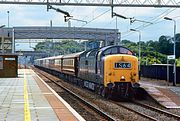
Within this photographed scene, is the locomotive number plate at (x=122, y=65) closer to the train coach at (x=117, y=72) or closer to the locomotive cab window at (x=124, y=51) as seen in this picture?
the train coach at (x=117, y=72)

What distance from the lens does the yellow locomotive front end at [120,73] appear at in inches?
961

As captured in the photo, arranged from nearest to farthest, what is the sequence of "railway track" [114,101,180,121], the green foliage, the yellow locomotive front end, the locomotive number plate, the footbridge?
"railway track" [114,101,180,121] < the yellow locomotive front end < the locomotive number plate < the footbridge < the green foliage

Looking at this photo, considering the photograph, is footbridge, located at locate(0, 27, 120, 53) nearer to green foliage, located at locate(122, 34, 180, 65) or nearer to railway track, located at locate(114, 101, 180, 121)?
green foliage, located at locate(122, 34, 180, 65)

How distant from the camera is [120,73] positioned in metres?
24.5

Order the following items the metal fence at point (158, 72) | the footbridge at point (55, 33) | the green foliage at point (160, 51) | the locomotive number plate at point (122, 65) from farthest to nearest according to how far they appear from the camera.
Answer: the green foliage at point (160, 51)
the footbridge at point (55, 33)
the metal fence at point (158, 72)
the locomotive number plate at point (122, 65)

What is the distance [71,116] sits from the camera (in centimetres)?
1557

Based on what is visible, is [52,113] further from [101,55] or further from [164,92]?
[164,92]

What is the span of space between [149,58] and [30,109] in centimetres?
6676

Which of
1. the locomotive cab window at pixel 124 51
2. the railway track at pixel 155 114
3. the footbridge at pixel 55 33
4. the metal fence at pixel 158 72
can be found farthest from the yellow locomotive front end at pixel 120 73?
the footbridge at pixel 55 33

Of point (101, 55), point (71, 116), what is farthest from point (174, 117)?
point (101, 55)

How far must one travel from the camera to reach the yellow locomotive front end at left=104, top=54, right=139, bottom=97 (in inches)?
961

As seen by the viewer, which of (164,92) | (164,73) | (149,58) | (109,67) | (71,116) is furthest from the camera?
(149,58)

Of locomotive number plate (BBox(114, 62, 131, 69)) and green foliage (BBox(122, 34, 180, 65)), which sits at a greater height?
green foliage (BBox(122, 34, 180, 65))

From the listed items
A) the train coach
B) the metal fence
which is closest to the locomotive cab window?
the train coach
